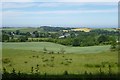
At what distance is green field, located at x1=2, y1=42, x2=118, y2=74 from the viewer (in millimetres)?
6121

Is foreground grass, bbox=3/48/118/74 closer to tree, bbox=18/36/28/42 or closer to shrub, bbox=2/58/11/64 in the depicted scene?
shrub, bbox=2/58/11/64

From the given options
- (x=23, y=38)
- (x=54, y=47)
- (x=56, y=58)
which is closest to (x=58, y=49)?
(x=54, y=47)

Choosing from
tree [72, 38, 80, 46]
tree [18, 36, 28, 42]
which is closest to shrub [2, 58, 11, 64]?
tree [18, 36, 28, 42]

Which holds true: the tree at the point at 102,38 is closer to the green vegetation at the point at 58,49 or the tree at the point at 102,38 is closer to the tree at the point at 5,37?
the green vegetation at the point at 58,49

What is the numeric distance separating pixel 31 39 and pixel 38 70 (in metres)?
0.97

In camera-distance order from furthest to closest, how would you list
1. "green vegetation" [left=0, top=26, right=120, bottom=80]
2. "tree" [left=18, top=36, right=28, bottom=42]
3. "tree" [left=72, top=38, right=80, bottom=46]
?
"tree" [left=72, top=38, right=80, bottom=46], "tree" [left=18, top=36, right=28, bottom=42], "green vegetation" [left=0, top=26, right=120, bottom=80]

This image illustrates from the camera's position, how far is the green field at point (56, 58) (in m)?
6.12

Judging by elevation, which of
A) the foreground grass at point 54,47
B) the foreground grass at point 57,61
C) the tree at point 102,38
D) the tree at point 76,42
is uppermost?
the tree at point 102,38

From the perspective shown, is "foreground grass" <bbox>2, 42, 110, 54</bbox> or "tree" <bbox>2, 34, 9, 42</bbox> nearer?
"tree" <bbox>2, 34, 9, 42</bbox>

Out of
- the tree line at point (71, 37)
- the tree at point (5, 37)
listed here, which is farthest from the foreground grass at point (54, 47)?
→ the tree at point (5, 37)

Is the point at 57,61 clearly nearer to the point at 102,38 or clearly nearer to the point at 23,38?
the point at 23,38

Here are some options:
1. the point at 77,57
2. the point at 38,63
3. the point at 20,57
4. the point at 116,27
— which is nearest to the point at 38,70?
the point at 38,63

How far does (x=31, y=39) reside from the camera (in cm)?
648

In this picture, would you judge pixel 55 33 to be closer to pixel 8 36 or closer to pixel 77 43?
pixel 77 43
